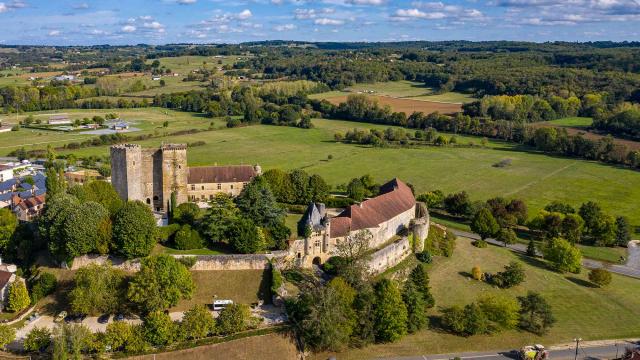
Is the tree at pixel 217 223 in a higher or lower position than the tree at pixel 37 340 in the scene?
higher

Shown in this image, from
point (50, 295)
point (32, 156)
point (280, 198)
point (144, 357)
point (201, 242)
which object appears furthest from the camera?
point (32, 156)

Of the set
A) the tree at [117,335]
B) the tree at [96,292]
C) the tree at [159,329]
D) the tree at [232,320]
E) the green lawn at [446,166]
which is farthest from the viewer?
the green lawn at [446,166]

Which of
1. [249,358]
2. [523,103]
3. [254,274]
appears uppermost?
[523,103]

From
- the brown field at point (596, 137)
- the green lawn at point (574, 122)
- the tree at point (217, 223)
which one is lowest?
the tree at point (217, 223)

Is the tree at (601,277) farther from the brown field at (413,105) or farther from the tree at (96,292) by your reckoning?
the brown field at (413,105)

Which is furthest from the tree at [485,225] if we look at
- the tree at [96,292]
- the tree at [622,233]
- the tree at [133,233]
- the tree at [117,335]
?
the tree at [117,335]

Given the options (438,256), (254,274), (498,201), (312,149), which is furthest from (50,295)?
(312,149)

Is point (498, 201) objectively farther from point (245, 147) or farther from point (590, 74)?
point (590, 74)

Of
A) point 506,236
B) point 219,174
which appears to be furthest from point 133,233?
point 506,236
